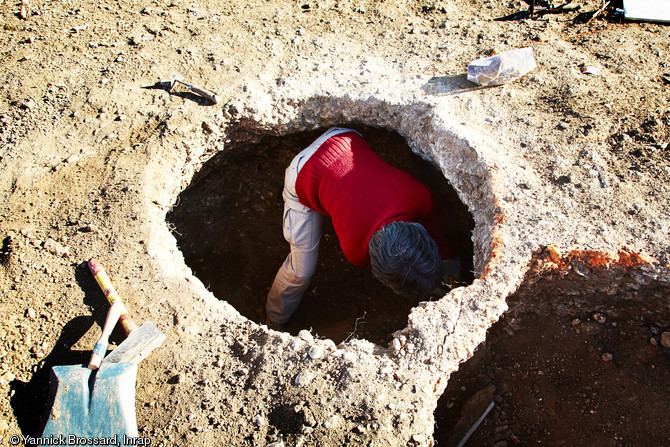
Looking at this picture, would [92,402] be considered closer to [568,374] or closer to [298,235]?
[298,235]

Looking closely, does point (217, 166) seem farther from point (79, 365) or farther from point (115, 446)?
point (115, 446)

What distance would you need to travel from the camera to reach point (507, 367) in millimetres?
2592

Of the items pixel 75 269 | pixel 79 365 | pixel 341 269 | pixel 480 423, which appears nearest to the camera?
pixel 79 365

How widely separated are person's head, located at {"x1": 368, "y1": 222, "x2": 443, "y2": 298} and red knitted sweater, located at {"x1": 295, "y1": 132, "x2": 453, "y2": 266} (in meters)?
0.09

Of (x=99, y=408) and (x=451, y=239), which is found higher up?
(x=99, y=408)

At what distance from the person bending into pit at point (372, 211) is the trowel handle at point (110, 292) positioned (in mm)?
1111

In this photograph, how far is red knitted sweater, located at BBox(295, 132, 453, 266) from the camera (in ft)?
7.78

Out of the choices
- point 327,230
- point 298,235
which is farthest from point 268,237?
point 298,235

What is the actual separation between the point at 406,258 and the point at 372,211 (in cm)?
31

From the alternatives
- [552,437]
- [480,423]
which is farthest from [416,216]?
Result: [552,437]

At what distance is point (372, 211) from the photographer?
2.36m

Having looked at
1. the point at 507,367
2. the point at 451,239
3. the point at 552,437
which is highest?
the point at 451,239

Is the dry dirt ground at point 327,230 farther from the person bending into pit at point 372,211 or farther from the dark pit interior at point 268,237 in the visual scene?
the person bending into pit at point 372,211

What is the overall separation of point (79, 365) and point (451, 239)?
229cm
